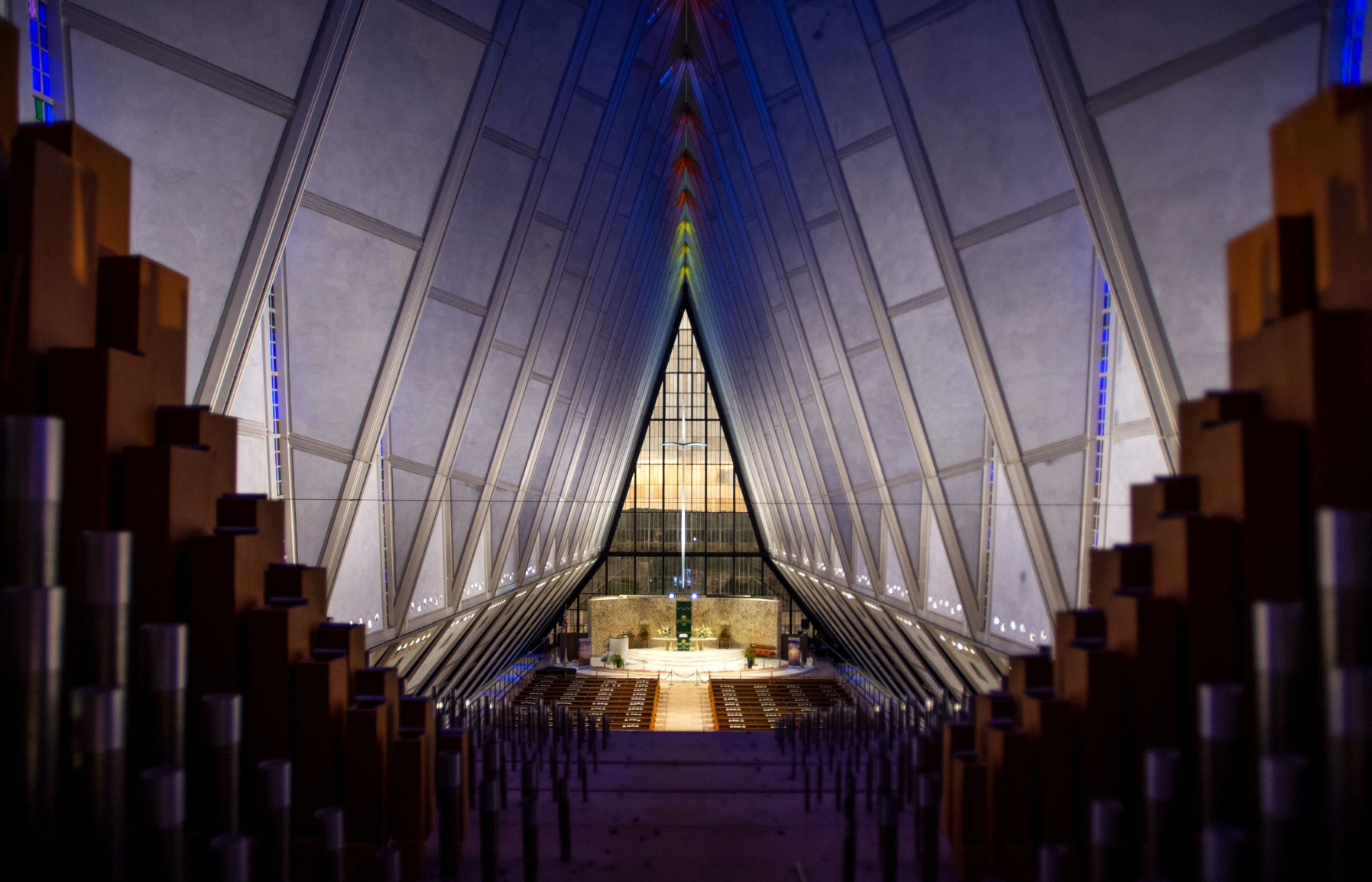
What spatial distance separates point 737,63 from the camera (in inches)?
527

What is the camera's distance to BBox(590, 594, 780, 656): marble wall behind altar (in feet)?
154

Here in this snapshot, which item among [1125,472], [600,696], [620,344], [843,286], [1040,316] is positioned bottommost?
[600,696]

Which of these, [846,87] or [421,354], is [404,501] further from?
[846,87]

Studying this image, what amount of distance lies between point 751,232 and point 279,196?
11446mm

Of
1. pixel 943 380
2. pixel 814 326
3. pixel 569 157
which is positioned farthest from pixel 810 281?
pixel 569 157

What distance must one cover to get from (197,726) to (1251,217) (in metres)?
7.94

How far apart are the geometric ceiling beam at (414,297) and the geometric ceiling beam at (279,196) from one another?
217 centimetres

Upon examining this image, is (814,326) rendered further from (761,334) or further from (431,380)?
(431,380)

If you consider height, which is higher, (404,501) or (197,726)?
(404,501)

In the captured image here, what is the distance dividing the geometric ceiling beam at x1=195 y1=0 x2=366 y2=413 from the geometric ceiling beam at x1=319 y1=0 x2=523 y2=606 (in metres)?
2.17

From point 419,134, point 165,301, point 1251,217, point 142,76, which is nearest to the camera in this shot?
point 165,301

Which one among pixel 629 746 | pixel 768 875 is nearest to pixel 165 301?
pixel 768 875

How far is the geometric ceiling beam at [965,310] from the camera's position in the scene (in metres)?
8.77

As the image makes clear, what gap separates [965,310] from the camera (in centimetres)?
914
